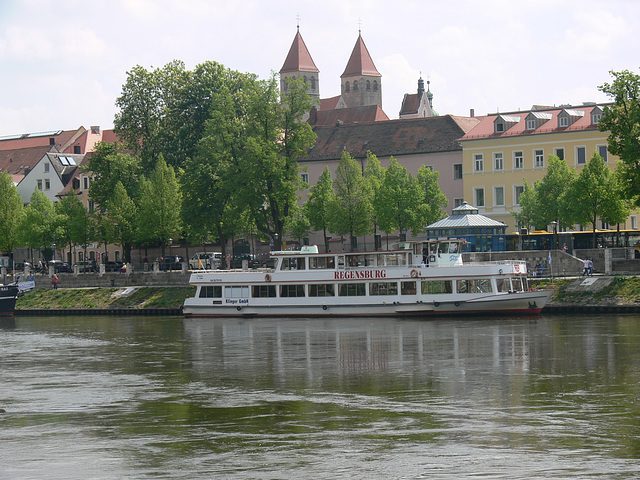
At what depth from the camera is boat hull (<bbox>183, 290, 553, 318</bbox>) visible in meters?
59.1

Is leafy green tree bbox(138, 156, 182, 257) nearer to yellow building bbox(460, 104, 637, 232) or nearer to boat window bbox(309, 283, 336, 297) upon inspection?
yellow building bbox(460, 104, 637, 232)

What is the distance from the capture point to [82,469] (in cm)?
2209

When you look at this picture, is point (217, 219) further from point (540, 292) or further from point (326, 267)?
point (540, 292)

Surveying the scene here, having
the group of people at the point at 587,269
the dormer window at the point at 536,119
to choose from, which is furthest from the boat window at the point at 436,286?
the dormer window at the point at 536,119

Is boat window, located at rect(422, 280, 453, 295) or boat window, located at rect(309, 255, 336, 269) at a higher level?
boat window, located at rect(309, 255, 336, 269)

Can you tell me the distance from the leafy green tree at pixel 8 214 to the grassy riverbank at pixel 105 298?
18.3 m

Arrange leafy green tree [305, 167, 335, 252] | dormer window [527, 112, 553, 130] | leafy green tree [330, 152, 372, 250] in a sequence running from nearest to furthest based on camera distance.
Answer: leafy green tree [330, 152, 372, 250] < leafy green tree [305, 167, 335, 252] < dormer window [527, 112, 553, 130]

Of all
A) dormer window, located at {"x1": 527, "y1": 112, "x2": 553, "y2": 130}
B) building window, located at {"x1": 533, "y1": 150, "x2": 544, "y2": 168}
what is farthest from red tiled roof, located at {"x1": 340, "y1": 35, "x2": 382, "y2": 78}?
building window, located at {"x1": 533, "y1": 150, "x2": 544, "y2": 168}

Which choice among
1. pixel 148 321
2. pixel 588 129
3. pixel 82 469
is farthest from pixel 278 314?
pixel 82 469

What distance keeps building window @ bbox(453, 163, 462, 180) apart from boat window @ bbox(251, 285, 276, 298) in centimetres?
3736

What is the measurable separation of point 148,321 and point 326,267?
12675 millimetres

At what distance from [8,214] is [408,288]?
55399 millimetres

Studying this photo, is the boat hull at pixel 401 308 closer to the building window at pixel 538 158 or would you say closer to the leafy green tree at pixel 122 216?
the leafy green tree at pixel 122 216

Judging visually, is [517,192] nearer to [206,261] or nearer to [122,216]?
[206,261]
